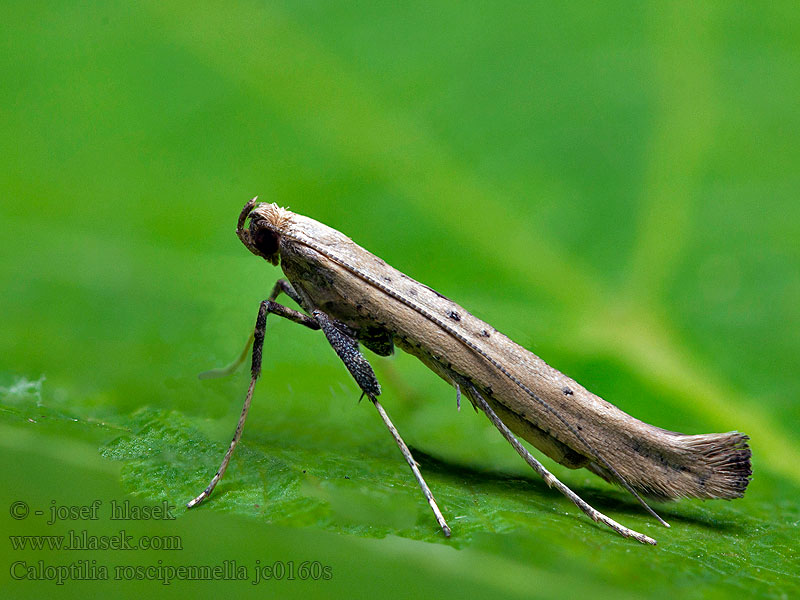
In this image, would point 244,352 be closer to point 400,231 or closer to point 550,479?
point 400,231

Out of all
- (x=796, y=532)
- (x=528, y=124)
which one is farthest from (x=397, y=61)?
(x=796, y=532)

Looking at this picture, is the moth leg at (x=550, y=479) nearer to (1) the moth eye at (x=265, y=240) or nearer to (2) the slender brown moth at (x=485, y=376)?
(2) the slender brown moth at (x=485, y=376)

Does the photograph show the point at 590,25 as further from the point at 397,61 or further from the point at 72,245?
the point at 72,245

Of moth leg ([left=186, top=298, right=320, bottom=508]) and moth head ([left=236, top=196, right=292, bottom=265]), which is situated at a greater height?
moth head ([left=236, top=196, right=292, bottom=265])

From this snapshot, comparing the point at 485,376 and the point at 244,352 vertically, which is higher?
the point at 244,352

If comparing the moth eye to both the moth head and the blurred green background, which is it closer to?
the moth head

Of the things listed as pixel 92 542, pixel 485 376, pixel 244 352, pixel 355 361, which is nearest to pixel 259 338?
pixel 355 361

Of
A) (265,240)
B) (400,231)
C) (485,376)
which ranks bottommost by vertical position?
(485,376)

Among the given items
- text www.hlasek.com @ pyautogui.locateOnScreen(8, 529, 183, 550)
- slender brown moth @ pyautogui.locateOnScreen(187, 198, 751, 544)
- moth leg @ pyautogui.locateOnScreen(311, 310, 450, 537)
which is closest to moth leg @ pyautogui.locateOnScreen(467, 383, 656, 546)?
slender brown moth @ pyautogui.locateOnScreen(187, 198, 751, 544)
